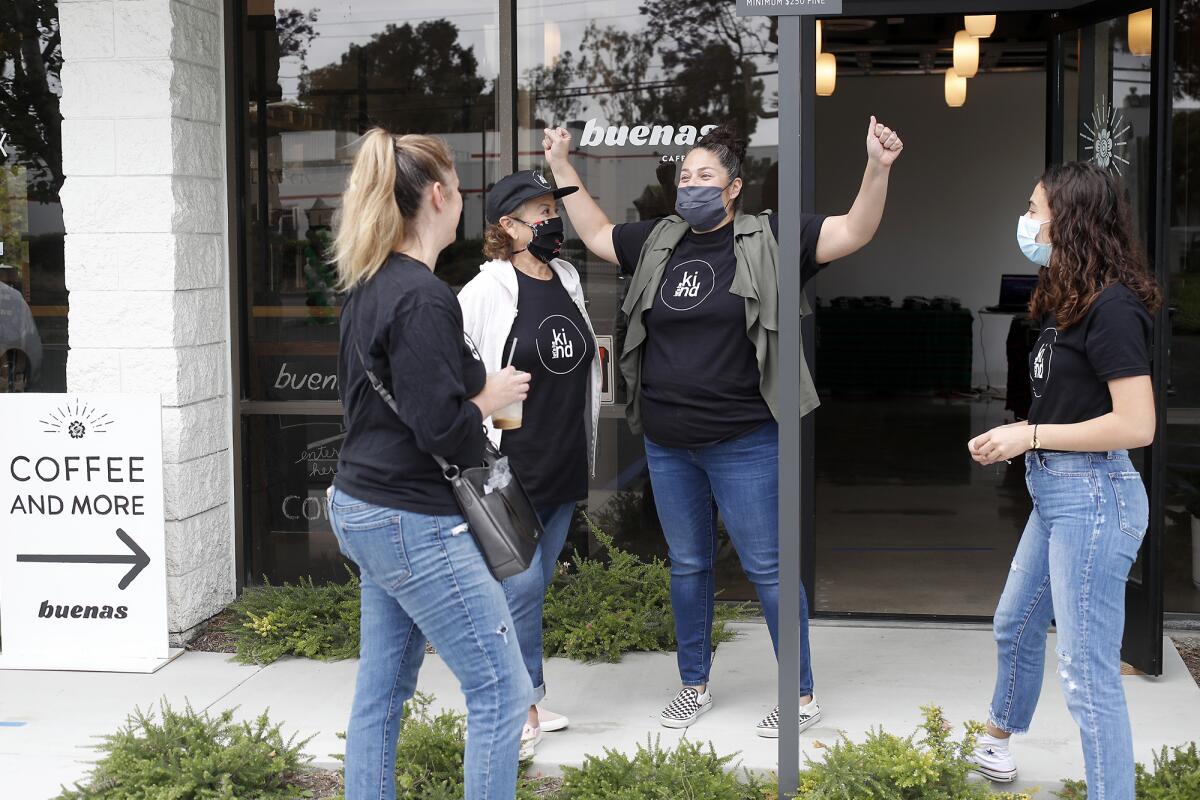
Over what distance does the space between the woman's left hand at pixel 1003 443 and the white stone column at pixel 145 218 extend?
3377mm

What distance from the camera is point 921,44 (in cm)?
1392

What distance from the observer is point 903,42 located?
45.1 feet

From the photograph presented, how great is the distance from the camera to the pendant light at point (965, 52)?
1016 centimetres

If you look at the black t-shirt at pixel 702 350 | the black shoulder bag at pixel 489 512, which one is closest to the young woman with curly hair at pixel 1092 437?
the black t-shirt at pixel 702 350

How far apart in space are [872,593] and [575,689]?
194 centimetres

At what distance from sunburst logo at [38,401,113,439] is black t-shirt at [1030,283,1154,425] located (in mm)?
3528

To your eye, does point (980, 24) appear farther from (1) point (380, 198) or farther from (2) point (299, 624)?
(1) point (380, 198)

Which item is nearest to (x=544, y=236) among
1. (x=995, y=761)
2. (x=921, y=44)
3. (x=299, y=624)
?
(x=995, y=761)

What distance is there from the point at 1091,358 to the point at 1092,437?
191 mm

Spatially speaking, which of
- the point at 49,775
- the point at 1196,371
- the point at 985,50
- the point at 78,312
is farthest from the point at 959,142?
the point at 49,775

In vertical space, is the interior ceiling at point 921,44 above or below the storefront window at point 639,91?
above

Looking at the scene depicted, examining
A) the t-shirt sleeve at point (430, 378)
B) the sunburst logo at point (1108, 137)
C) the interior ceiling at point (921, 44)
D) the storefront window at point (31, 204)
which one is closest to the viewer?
the t-shirt sleeve at point (430, 378)

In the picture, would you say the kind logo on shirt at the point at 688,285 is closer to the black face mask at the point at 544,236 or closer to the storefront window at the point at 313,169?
the black face mask at the point at 544,236

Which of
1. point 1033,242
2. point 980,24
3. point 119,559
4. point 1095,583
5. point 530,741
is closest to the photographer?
point 1095,583
